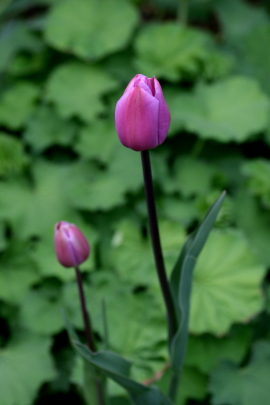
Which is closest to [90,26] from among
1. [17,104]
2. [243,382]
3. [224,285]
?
[17,104]

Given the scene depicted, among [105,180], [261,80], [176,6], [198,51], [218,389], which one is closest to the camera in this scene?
[218,389]

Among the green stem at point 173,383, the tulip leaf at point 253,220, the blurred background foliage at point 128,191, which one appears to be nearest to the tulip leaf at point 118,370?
the green stem at point 173,383

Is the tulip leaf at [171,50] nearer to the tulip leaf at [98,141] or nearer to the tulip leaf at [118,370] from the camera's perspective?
the tulip leaf at [98,141]

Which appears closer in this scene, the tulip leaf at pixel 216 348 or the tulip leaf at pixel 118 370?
the tulip leaf at pixel 118 370

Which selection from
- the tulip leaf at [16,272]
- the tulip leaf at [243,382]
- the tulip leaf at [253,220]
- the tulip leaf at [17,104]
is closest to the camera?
the tulip leaf at [243,382]

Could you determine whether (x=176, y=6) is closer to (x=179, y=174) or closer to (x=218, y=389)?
(x=179, y=174)

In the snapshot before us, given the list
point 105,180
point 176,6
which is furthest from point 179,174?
point 176,6

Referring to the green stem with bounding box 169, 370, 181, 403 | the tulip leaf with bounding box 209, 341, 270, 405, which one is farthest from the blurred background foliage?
the green stem with bounding box 169, 370, 181, 403
